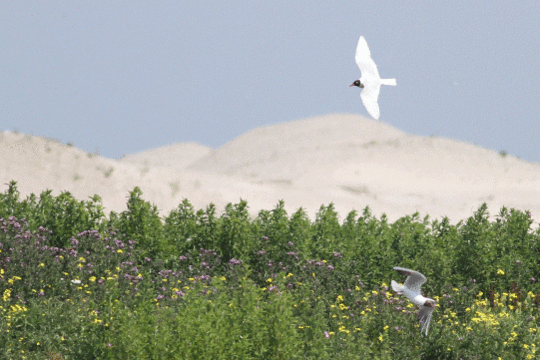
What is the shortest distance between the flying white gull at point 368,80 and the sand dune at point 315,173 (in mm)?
11135

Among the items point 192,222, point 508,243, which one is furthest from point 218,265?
point 508,243

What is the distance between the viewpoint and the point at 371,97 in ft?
14.7

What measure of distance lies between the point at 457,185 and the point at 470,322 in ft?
54.3

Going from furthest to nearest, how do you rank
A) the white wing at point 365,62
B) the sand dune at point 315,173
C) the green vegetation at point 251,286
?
the sand dune at point 315,173 < the green vegetation at point 251,286 < the white wing at point 365,62

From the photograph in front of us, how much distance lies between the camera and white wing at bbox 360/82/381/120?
4.31 metres

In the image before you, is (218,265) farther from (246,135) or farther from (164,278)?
(246,135)

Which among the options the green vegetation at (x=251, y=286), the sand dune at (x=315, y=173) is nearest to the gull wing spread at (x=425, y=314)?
the green vegetation at (x=251, y=286)

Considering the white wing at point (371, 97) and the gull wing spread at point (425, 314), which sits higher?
the white wing at point (371, 97)

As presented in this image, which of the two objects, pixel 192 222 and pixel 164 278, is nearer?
pixel 164 278

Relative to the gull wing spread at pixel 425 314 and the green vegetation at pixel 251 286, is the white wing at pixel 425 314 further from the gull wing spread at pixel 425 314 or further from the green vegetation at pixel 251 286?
the green vegetation at pixel 251 286

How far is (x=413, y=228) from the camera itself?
10.1 metres

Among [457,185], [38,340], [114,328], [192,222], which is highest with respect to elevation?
[457,185]

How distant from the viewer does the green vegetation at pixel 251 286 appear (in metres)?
5.43

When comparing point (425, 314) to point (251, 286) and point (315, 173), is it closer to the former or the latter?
point (251, 286)
